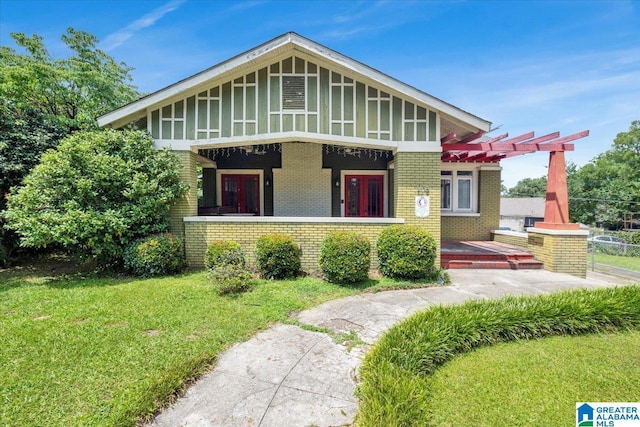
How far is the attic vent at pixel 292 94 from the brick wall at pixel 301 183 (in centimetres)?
367

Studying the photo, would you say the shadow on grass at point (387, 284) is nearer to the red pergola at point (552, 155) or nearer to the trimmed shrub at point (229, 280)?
the trimmed shrub at point (229, 280)

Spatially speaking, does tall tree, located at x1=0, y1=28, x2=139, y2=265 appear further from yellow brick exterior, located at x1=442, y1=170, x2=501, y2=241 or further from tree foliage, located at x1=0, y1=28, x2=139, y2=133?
yellow brick exterior, located at x1=442, y1=170, x2=501, y2=241

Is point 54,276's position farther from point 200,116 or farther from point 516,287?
point 516,287

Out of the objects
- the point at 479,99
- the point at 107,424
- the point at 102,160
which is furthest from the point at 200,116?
the point at 479,99

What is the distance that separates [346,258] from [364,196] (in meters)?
6.02

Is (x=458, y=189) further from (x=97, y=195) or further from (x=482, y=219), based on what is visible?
(x=97, y=195)

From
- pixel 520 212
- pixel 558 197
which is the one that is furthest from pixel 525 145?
pixel 520 212

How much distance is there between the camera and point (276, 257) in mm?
6988

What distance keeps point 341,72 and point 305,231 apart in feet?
14.5

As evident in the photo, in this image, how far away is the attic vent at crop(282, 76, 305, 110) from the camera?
26.1 feet

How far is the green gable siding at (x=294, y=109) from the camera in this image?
7.97 metres

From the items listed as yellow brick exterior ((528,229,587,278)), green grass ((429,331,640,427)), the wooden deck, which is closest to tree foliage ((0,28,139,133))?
green grass ((429,331,640,427))

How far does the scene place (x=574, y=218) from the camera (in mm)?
48062

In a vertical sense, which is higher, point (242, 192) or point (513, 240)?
point (242, 192)
